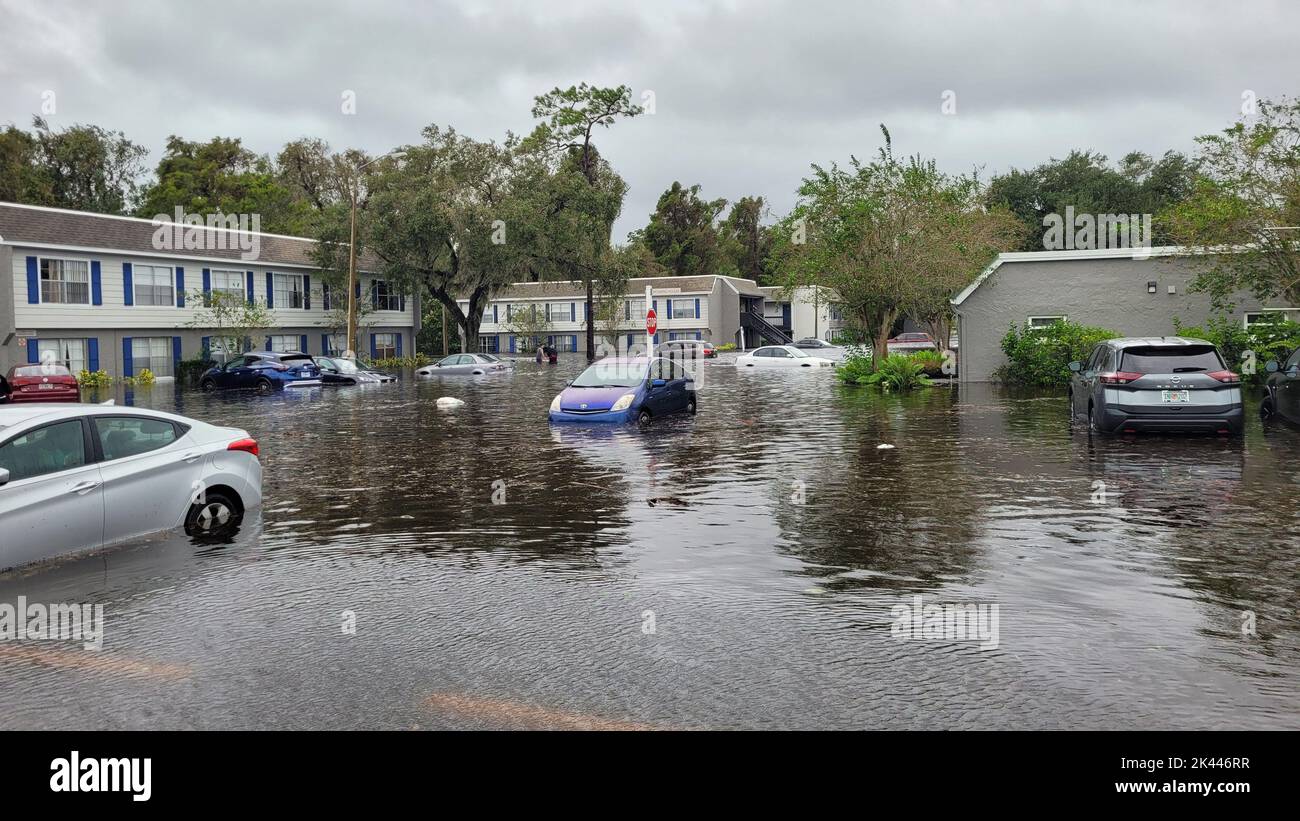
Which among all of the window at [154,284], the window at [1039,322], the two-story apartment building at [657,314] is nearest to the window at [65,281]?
the window at [154,284]

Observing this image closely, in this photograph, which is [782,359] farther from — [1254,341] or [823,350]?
[1254,341]

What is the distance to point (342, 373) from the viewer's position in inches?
1811

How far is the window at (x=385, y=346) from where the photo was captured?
216 ft

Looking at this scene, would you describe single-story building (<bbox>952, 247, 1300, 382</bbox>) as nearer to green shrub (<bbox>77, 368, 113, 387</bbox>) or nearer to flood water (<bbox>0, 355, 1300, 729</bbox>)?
flood water (<bbox>0, 355, 1300, 729</bbox>)

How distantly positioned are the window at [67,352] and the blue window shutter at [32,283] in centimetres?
161

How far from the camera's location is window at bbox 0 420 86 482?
912cm

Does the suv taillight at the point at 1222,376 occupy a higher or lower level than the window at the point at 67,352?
lower

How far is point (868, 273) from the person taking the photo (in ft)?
125

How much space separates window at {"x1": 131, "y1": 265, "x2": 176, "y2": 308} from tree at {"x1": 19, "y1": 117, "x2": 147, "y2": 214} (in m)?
27.8

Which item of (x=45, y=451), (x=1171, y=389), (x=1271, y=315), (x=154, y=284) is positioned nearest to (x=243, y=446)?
(x=45, y=451)

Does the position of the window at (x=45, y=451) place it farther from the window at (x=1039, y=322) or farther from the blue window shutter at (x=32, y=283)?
the blue window shutter at (x=32, y=283)

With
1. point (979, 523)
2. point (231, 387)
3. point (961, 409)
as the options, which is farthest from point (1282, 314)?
point (231, 387)

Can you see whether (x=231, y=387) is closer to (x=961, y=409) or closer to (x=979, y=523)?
(x=961, y=409)
